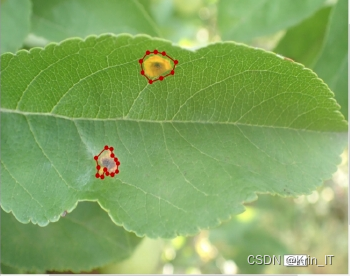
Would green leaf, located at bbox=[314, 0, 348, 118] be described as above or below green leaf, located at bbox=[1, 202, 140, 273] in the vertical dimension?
above

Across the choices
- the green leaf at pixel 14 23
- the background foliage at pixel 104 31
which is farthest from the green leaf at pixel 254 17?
the green leaf at pixel 14 23

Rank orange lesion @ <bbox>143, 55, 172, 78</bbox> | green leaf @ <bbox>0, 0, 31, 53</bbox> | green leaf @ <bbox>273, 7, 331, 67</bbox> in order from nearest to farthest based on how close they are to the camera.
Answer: orange lesion @ <bbox>143, 55, 172, 78</bbox> < green leaf @ <bbox>0, 0, 31, 53</bbox> < green leaf @ <bbox>273, 7, 331, 67</bbox>

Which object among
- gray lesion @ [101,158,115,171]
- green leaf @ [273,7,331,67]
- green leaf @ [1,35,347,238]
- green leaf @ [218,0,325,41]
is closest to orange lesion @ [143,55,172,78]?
green leaf @ [1,35,347,238]

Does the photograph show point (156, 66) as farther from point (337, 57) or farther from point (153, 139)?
point (337, 57)

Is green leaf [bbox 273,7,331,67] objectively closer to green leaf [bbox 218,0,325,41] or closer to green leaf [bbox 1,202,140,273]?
green leaf [bbox 218,0,325,41]

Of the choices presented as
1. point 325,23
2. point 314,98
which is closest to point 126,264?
point 314,98

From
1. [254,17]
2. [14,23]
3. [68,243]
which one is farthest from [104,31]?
[68,243]

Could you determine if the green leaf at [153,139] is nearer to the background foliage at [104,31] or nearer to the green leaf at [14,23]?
the background foliage at [104,31]
